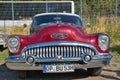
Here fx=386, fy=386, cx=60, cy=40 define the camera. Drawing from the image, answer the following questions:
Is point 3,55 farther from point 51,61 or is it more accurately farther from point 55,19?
point 51,61

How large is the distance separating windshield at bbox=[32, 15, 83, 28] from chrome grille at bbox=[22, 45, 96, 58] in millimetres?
2078

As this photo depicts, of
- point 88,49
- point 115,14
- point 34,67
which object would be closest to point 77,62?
point 88,49

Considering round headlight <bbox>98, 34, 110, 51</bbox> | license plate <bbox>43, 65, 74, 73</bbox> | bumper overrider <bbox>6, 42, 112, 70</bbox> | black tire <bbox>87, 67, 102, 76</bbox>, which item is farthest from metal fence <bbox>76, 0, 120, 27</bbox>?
license plate <bbox>43, 65, 74, 73</bbox>

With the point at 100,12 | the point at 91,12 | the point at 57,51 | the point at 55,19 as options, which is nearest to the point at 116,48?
the point at 55,19

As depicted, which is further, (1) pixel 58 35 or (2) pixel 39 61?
(1) pixel 58 35

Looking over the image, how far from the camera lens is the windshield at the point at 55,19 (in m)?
10.5

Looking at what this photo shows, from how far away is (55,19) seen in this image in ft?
34.6

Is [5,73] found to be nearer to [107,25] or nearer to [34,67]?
[34,67]

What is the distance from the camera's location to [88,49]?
27.8 ft

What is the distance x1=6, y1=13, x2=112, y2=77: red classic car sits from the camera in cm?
835

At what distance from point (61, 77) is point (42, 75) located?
62cm

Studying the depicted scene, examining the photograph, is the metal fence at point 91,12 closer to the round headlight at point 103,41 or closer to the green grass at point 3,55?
the green grass at point 3,55

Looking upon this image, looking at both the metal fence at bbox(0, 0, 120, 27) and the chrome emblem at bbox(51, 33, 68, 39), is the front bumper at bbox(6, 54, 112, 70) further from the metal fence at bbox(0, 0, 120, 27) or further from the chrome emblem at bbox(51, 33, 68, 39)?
the metal fence at bbox(0, 0, 120, 27)

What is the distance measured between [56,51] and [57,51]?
0.02m
